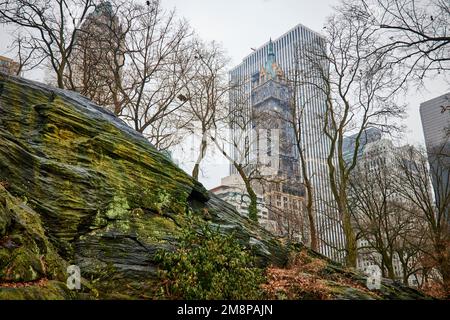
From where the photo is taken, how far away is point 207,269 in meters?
7.09

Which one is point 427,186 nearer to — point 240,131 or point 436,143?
point 436,143

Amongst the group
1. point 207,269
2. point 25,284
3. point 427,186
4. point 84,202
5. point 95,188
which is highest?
point 427,186

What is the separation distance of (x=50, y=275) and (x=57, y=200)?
218 cm

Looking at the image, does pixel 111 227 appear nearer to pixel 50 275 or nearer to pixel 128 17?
pixel 50 275

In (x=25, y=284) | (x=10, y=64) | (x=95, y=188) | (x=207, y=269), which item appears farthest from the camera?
(x=10, y=64)

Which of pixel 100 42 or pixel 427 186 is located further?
pixel 427 186

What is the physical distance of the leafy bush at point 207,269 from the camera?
21.7 feet

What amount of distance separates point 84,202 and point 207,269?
3.08 meters

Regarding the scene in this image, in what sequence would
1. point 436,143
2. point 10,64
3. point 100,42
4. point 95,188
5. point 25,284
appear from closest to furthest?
point 25,284, point 95,188, point 100,42, point 10,64, point 436,143

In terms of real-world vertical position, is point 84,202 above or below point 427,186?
below

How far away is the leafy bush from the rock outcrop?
0.36 metres

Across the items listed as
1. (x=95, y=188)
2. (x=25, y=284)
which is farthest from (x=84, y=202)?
(x=25, y=284)

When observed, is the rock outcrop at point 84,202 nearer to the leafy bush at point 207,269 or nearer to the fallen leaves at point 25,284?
the fallen leaves at point 25,284

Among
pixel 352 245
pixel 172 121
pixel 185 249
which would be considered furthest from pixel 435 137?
pixel 185 249
